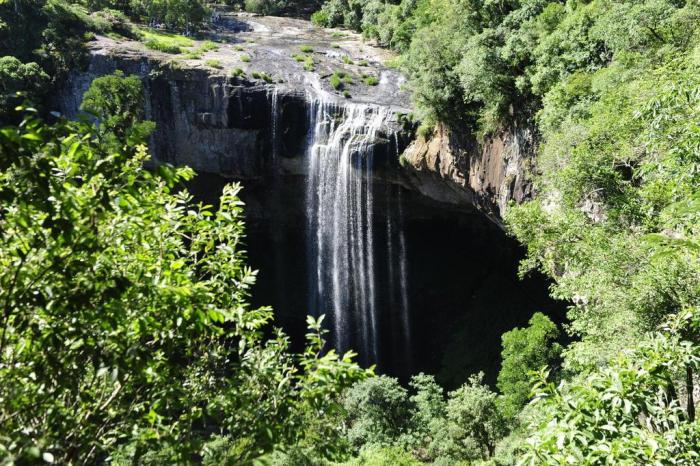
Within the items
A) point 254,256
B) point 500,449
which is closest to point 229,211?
point 500,449

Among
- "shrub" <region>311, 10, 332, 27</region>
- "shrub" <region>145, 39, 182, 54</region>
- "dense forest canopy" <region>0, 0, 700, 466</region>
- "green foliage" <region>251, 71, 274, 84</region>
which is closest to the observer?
"dense forest canopy" <region>0, 0, 700, 466</region>

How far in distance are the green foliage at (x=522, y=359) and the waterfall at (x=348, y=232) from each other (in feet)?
34.4

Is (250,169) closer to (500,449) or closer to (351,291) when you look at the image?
(351,291)

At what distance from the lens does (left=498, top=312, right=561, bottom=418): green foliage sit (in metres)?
15.9

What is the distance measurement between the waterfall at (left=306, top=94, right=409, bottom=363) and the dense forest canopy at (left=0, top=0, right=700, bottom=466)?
176 inches

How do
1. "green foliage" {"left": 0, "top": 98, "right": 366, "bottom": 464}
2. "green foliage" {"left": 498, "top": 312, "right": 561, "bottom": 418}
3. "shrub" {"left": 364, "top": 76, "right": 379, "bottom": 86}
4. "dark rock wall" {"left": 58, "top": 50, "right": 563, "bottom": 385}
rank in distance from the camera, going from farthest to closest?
"shrub" {"left": 364, "top": 76, "right": 379, "bottom": 86} → "dark rock wall" {"left": 58, "top": 50, "right": 563, "bottom": 385} → "green foliage" {"left": 498, "top": 312, "right": 561, "bottom": 418} → "green foliage" {"left": 0, "top": 98, "right": 366, "bottom": 464}

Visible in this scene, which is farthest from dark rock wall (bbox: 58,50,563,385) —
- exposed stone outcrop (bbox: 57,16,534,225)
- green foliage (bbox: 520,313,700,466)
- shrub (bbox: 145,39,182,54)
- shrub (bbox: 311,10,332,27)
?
shrub (bbox: 311,10,332,27)

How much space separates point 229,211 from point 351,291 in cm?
2303

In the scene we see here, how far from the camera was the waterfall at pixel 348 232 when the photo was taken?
23.3 meters

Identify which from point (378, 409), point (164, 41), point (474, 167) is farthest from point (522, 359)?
point (164, 41)

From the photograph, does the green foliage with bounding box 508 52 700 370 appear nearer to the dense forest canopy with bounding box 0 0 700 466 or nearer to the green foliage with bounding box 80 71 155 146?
the dense forest canopy with bounding box 0 0 700 466

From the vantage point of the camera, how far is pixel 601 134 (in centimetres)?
1017

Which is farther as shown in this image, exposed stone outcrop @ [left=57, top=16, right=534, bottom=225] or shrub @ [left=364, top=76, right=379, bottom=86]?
shrub @ [left=364, top=76, right=379, bottom=86]

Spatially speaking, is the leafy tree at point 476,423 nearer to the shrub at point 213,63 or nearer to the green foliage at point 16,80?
the shrub at point 213,63
